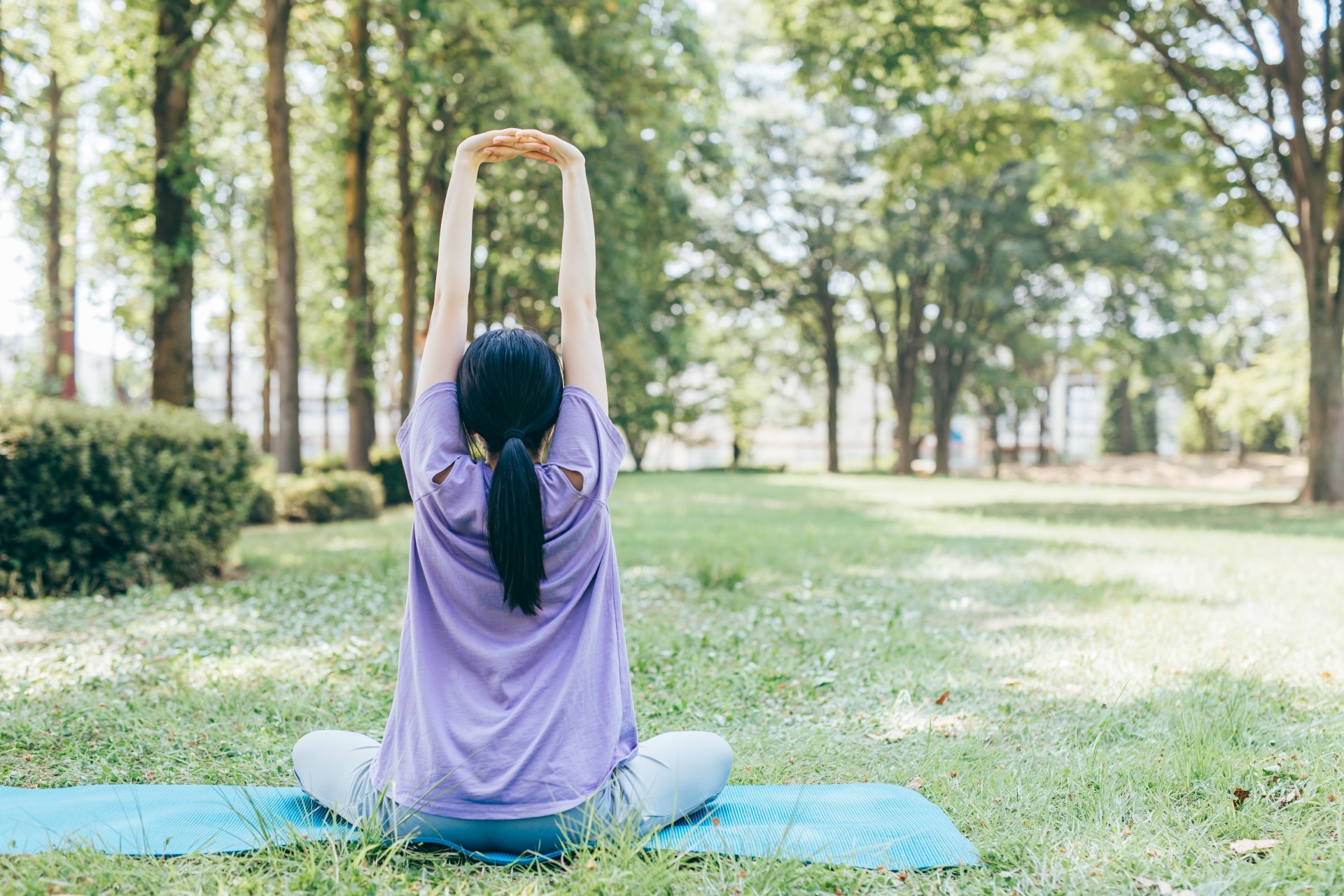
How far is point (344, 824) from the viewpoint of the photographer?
9.16 ft

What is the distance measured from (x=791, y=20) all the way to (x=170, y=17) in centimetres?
910

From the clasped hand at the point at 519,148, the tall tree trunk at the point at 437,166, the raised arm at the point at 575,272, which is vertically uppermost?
the tall tree trunk at the point at 437,166

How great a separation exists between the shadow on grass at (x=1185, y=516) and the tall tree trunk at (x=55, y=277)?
2029 centimetres

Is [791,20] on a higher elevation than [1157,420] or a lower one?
higher

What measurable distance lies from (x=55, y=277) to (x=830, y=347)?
80.8ft

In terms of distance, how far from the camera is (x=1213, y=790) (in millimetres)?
3129

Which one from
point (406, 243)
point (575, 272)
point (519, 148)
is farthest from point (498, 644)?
→ point (406, 243)

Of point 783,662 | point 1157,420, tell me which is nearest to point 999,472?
point 1157,420

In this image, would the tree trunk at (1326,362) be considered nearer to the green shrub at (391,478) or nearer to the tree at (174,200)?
the green shrub at (391,478)

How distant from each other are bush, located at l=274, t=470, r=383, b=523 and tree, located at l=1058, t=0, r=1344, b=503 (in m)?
14.0

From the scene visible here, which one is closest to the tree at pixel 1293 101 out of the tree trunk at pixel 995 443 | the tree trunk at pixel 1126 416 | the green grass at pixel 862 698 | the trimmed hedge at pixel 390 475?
the green grass at pixel 862 698

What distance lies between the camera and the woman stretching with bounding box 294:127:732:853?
2363 millimetres

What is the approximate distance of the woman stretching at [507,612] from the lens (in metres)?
2.36

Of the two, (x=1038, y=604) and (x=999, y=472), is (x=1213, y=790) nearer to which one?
(x=1038, y=604)
